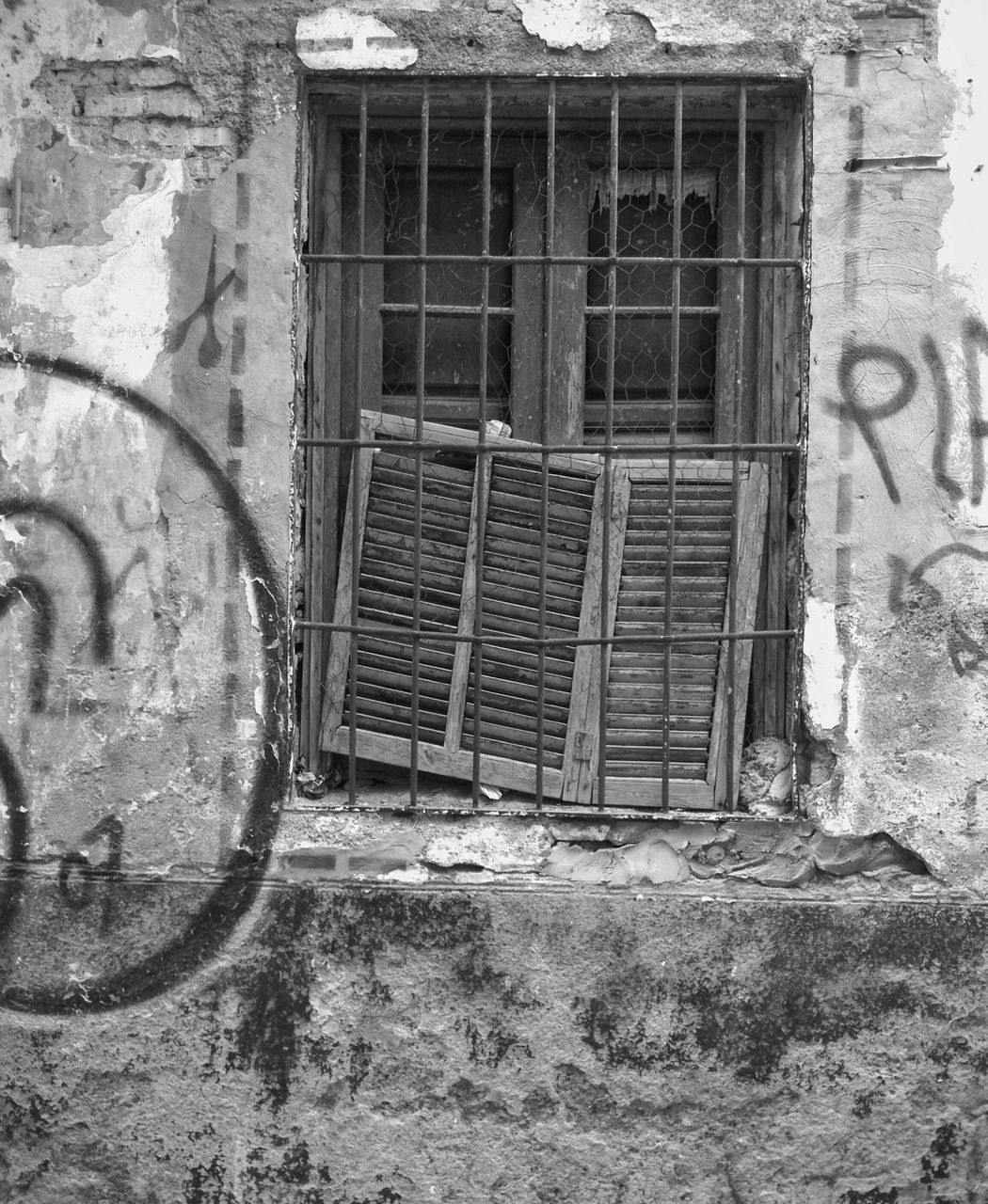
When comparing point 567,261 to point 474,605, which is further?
point 474,605

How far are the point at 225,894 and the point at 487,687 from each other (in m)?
0.84

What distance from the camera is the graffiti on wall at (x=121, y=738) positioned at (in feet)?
8.87

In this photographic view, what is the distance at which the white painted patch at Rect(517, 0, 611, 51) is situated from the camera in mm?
2631

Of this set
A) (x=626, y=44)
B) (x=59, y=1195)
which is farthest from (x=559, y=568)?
(x=59, y=1195)

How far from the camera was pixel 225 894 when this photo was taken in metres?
2.70

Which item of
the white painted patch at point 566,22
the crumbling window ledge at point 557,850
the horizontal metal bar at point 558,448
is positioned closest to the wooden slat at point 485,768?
the crumbling window ledge at point 557,850

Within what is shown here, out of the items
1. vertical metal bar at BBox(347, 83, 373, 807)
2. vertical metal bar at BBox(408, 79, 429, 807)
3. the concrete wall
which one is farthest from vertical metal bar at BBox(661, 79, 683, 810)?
vertical metal bar at BBox(347, 83, 373, 807)

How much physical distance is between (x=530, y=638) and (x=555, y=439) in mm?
552

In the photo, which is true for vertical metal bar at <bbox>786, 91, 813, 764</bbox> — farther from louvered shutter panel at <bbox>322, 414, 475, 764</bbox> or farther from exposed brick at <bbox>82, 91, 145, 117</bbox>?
exposed brick at <bbox>82, 91, 145, 117</bbox>

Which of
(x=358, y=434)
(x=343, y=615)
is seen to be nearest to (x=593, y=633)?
(x=343, y=615)

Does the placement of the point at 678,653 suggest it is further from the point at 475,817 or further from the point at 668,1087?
the point at 668,1087

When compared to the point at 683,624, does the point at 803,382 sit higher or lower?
higher

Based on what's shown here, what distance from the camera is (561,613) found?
9.27 feet

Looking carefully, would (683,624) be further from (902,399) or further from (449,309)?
(449,309)
